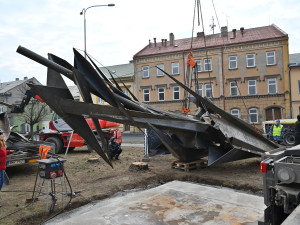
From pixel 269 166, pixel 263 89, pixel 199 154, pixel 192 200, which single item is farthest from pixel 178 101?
pixel 269 166

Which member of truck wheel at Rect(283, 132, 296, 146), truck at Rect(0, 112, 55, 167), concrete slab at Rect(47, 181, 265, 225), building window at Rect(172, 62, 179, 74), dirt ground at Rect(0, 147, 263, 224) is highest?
building window at Rect(172, 62, 179, 74)

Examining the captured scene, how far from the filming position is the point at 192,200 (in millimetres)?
5453

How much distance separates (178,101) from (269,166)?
28.7 m

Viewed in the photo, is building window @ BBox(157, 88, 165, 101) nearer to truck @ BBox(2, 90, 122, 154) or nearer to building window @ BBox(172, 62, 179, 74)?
building window @ BBox(172, 62, 179, 74)

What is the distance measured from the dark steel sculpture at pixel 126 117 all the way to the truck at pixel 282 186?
296cm

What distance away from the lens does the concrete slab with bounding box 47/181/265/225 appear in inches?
176

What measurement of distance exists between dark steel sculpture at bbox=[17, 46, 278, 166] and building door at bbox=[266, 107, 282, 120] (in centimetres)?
2117

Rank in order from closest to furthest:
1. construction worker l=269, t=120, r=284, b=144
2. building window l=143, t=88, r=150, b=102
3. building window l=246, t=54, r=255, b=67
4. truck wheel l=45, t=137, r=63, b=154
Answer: construction worker l=269, t=120, r=284, b=144
truck wheel l=45, t=137, r=63, b=154
building window l=246, t=54, r=255, b=67
building window l=143, t=88, r=150, b=102

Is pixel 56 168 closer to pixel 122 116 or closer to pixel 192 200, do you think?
pixel 122 116

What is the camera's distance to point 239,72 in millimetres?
28938

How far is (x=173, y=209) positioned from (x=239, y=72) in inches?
1044

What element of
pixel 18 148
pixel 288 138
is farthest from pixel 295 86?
pixel 18 148

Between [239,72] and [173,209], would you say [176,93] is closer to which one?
[239,72]

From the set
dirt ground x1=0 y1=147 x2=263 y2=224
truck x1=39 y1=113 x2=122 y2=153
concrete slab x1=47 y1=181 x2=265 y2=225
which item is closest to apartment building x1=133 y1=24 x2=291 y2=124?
truck x1=39 y1=113 x2=122 y2=153
